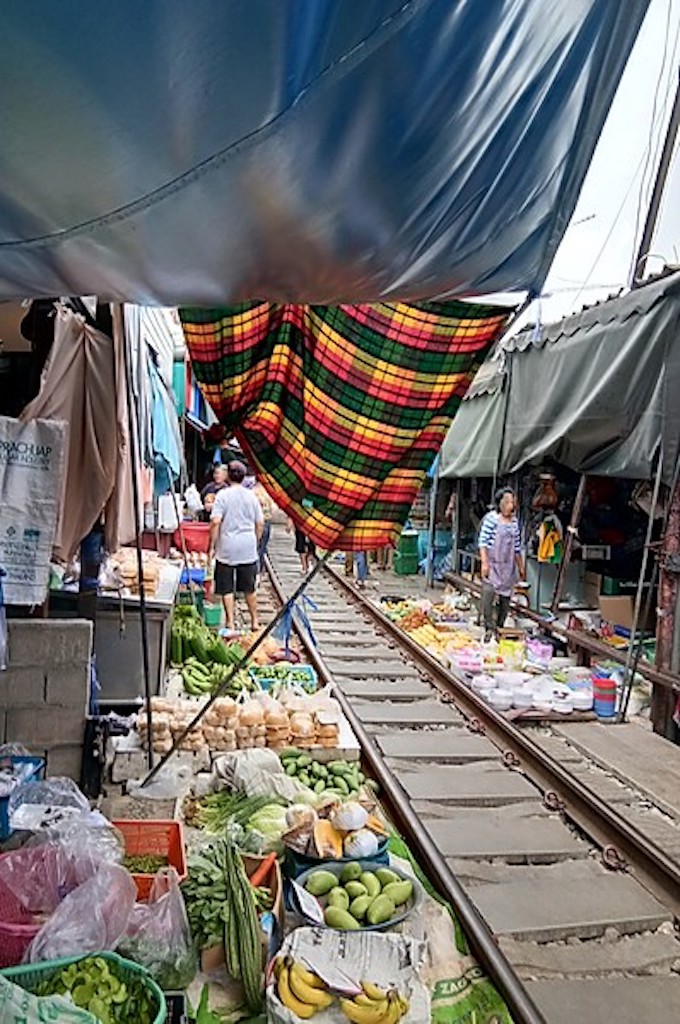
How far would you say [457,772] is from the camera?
22.2 ft

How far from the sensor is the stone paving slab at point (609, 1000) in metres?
3.67

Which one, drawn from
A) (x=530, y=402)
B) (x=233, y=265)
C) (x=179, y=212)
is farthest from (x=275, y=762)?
(x=530, y=402)

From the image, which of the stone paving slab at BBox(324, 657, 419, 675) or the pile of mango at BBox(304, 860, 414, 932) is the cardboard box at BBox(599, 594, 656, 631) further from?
the pile of mango at BBox(304, 860, 414, 932)

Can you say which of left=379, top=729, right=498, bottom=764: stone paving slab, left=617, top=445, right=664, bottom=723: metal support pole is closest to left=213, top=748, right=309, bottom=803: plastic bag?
left=379, top=729, right=498, bottom=764: stone paving slab

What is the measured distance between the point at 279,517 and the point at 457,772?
1260 inches

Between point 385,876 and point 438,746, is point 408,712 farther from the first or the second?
point 385,876

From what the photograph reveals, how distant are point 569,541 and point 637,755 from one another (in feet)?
13.2

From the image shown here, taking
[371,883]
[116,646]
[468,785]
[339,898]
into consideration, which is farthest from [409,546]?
[339,898]

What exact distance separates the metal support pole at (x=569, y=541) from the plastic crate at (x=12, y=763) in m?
7.34

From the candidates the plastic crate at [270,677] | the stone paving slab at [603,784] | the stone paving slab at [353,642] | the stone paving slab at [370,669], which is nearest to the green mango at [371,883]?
the stone paving slab at [603,784]

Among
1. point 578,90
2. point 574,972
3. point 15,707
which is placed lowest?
point 574,972

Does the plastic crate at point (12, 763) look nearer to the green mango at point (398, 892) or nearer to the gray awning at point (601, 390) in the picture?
the green mango at point (398, 892)

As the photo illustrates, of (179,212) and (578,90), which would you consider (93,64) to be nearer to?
(179,212)

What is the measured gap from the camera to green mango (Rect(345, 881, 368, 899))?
13.8 ft
